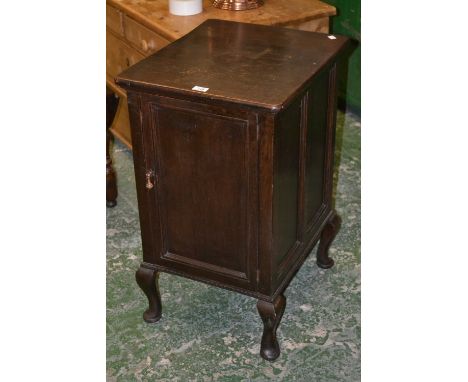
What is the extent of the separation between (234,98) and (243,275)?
2.20 ft

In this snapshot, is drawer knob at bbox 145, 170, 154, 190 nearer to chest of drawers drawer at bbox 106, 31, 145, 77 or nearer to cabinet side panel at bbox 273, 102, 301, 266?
cabinet side panel at bbox 273, 102, 301, 266

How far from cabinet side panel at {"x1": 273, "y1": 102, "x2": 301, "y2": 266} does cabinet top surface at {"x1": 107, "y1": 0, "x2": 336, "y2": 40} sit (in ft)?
3.28

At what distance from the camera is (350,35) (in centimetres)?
413

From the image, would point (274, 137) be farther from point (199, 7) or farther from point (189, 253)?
point (199, 7)

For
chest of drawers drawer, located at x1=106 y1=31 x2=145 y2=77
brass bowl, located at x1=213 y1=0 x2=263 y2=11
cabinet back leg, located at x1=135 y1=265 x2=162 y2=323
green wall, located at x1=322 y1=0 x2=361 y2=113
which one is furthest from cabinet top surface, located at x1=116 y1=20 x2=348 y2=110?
green wall, located at x1=322 y1=0 x2=361 y2=113

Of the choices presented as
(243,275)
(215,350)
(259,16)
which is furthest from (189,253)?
(259,16)

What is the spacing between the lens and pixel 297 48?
242cm

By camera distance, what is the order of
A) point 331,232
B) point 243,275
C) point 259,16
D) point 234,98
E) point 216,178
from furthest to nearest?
point 259,16, point 331,232, point 243,275, point 216,178, point 234,98

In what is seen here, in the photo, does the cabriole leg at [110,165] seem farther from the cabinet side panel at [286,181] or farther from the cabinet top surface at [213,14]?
the cabinet side panel at [286,181]

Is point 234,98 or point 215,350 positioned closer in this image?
point 234,98

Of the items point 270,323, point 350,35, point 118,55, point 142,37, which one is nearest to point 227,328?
point 270,323

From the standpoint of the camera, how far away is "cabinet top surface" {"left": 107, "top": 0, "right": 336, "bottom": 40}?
313 centimetres

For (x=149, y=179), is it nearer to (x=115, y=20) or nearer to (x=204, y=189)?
(x=204, y=189)

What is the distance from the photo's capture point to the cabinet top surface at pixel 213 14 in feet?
10.3
